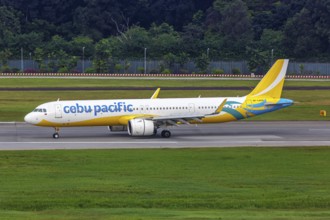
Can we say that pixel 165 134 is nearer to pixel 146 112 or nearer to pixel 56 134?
pixel 146 112

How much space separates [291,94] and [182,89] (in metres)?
13.1

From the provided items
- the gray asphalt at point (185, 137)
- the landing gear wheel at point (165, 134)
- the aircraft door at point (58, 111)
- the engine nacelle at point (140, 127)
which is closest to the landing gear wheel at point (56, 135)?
the gray asphalt at point (185, 137)

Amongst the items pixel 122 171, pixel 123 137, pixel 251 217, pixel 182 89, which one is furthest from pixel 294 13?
pixel 251 217

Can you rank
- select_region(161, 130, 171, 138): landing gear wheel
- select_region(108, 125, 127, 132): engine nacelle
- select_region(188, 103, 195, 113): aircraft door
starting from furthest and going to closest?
select_region(188, 103, 195, 113): aircraft door < select_region(108, 125, 127, 132): engine nacelle < select_region(161, 130, 171, 138): landing gear wheel

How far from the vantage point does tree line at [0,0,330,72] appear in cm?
15138

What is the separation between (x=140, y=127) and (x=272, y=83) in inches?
442

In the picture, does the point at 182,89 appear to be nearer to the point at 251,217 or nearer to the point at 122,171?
the point at 122,171

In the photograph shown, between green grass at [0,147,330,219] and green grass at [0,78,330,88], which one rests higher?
green grass at [0,78,330,88]

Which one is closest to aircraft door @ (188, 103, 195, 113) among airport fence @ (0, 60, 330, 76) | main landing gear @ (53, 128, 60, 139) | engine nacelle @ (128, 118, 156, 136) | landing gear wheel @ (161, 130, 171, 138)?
landing gear wheel @ (161, 130, 171, 138)

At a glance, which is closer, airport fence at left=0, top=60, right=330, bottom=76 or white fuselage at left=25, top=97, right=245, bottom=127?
white fuselage at left=25, top=97, right=245, bottom=127

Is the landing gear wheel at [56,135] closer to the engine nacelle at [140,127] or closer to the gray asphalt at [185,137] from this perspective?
the gray asphalt at [185,137]

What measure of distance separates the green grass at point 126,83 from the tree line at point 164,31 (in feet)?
80.2

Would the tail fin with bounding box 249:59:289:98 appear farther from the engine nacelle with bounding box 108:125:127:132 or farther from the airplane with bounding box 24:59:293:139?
the engine nacelle with bounding box 108:125:127:132

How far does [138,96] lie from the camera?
8962 cm
